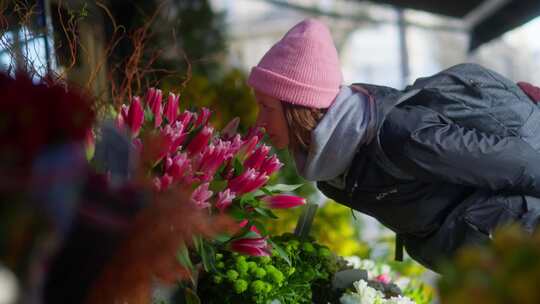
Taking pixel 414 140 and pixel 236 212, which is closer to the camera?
pixel 236 212

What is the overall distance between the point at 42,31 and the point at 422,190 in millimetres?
767

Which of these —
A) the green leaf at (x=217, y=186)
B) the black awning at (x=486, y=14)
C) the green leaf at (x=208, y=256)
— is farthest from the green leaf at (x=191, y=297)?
the black awning at (x=486, y=14)

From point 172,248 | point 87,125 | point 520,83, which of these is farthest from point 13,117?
point 520,83

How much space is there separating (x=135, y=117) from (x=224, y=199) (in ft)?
0.58

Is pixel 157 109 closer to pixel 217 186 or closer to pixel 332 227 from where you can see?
pixel 217 186

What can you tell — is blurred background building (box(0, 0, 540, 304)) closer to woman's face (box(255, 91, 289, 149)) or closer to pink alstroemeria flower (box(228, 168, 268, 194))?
woman's face (box(255, 91, 289, 149))

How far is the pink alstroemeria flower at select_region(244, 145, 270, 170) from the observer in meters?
1.04

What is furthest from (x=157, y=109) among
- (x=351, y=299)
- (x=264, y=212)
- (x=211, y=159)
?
(x=351, y=299)

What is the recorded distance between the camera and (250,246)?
1.02 m

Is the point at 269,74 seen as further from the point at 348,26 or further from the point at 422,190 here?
the point at 348,26

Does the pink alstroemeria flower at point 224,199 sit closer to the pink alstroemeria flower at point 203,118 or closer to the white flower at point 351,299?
the pink alstroemeria flower at point 203,118

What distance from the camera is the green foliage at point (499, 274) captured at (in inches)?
18.7

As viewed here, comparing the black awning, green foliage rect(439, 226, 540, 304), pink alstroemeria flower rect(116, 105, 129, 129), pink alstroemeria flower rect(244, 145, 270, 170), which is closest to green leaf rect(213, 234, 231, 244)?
pink alstroemeria flower rect(244, 145, 270, 170)

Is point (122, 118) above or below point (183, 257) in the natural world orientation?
above
